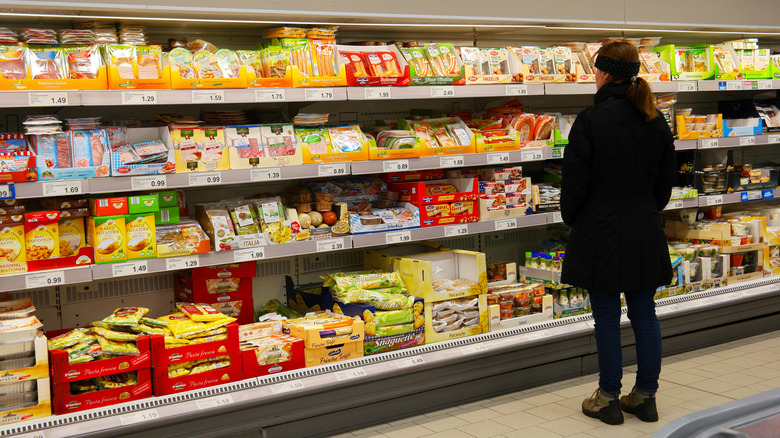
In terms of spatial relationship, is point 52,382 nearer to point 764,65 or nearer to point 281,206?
point 281,206

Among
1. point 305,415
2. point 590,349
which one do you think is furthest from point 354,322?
point 590,349

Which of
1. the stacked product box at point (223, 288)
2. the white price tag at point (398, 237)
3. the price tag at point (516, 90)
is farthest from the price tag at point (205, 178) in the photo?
the price tag at point (516, 90)

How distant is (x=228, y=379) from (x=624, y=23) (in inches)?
131

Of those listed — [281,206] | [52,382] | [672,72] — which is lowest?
[52,382]

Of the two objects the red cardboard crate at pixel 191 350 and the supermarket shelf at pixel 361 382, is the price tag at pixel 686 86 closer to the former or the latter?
the supermarket shelf at pixel 361 382

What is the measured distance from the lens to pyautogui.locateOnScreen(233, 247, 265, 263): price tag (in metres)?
3.60

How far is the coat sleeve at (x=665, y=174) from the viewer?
3643mm

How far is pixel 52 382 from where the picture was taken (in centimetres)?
315

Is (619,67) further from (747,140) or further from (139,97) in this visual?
(747,140)

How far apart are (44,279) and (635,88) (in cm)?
273

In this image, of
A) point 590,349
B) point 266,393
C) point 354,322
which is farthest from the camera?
point 590,349

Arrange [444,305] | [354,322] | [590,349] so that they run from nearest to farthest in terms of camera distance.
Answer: [354,322]
[444,305]
[590,349]

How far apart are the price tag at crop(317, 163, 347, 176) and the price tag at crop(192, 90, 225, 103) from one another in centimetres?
60

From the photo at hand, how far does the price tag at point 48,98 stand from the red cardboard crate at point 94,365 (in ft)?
3.33
